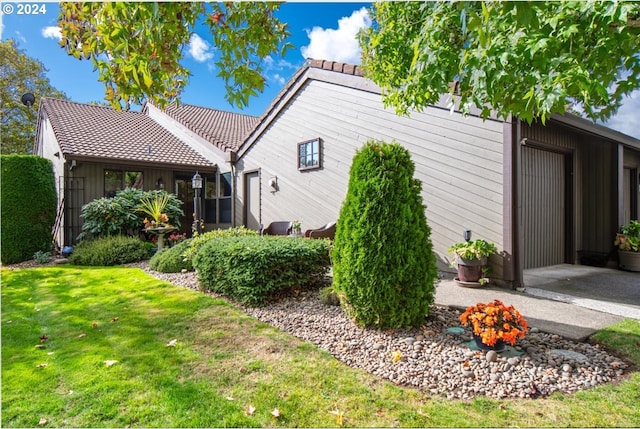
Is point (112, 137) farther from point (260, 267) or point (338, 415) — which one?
point (338, 415)

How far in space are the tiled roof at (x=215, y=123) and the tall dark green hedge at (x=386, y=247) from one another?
9579 millimetres

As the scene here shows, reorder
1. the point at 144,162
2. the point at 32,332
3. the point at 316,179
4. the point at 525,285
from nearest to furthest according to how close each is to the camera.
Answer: the point at 32,332 → the point at 525,285 → the point at 316,179 → the point at 144,162

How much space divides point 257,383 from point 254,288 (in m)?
2.02

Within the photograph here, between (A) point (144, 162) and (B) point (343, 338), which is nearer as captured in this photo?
(B) point (343, 338)

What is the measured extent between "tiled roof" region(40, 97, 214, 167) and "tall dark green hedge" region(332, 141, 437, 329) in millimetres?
10320

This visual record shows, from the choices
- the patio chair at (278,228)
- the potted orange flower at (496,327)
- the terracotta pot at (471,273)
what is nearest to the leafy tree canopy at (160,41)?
the potted orange flower at (496,327)

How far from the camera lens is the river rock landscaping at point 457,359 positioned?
2.65 metres

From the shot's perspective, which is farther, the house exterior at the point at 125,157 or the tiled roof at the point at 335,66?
the house exterior at the point at 125,157

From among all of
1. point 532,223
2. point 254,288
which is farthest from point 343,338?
point 532,223

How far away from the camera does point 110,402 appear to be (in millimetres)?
2490

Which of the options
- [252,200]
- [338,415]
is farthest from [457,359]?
[252,200]

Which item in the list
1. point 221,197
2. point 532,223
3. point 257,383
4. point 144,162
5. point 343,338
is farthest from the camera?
point 221,197

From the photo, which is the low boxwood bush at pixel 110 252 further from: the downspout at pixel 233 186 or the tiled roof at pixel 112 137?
the downspout at pixel 233 186

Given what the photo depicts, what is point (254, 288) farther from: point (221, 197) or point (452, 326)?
point (221, 197)
